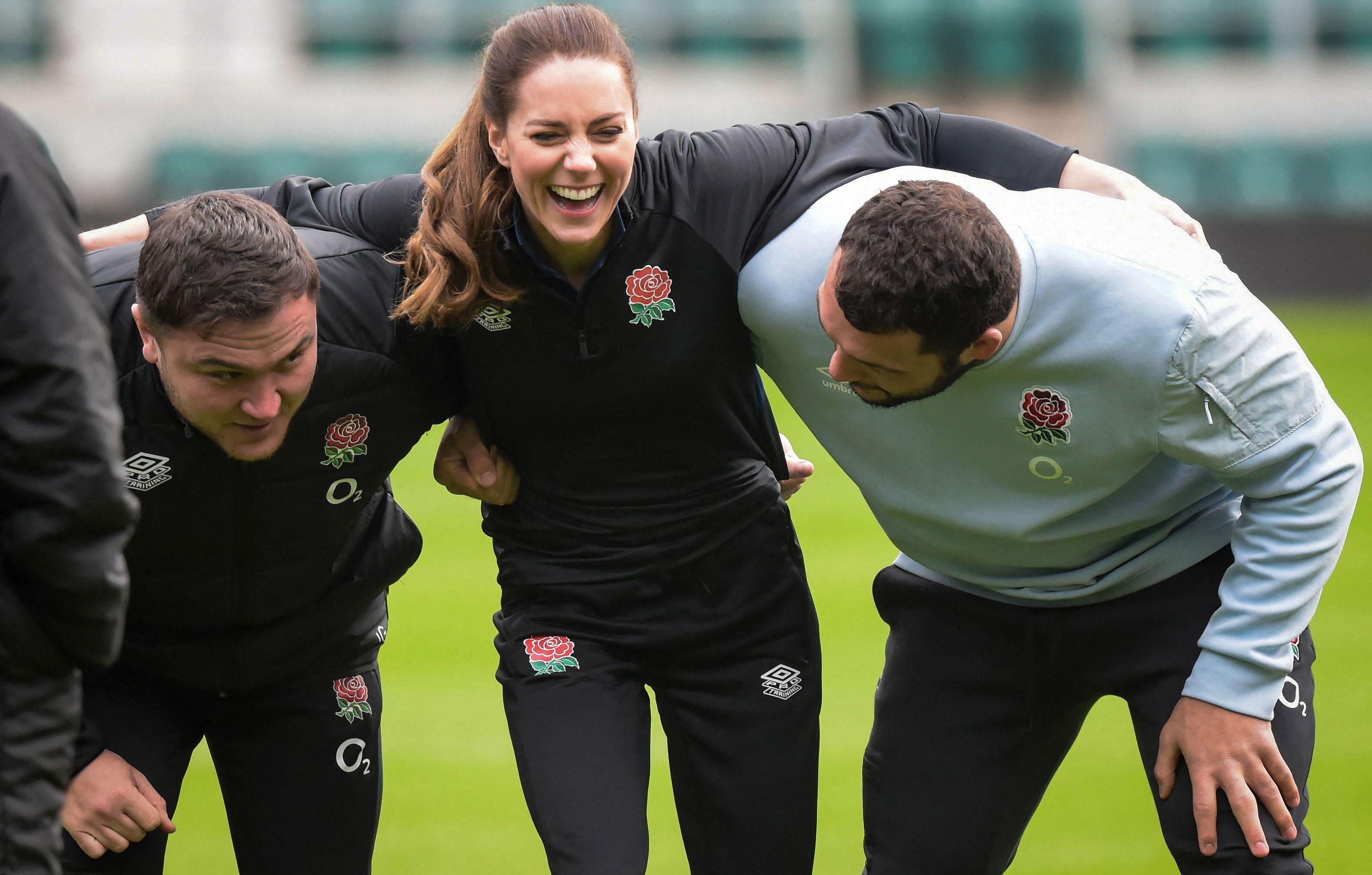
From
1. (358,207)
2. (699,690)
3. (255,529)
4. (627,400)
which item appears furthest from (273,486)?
(699,690)

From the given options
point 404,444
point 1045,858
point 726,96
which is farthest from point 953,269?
point 726,96

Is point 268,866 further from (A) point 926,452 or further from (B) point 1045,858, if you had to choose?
(B) point 1045,858

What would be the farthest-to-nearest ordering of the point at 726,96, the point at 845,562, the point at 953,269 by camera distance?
the point at 726,96 < the point at 845,562 < the point at 953,269

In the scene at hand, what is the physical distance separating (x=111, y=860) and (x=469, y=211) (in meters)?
1.56

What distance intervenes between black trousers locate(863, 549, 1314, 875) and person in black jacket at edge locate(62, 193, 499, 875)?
119 cm

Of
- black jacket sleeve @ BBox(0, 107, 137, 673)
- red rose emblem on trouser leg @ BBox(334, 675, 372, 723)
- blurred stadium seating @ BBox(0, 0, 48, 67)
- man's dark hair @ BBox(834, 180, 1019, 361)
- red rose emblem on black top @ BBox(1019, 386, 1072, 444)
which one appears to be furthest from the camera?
blurred stadium seating @ BBox(0, 0, 48, 67)

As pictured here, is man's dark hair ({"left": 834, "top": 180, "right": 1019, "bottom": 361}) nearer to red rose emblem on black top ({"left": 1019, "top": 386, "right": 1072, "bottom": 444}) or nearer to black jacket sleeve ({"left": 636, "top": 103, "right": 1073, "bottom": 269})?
red rose emblem on black top ({"left": 1019, "top": 386, "right": 1072, "bottom": 444})

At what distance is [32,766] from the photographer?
2104 mm

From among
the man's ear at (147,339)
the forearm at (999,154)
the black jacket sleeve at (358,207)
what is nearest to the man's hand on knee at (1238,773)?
the forearm at (999,154)

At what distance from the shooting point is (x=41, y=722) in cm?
212

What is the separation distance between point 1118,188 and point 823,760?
3.29 metres

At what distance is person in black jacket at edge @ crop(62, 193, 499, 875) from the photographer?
294 cm

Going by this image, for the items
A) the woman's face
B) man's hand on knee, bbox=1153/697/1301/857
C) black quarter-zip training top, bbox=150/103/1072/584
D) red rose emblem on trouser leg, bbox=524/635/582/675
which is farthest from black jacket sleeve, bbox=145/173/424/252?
man's hand on knee, bbox=1153/697/1301/857

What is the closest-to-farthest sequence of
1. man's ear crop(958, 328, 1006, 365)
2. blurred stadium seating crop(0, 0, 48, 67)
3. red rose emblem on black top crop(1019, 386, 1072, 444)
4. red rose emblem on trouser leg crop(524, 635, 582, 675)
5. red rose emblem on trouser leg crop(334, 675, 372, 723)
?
1. man's ear crop(958, 328, 1006, 365)
2. red rose emblem on black top crop(1019, 386, 1072, 444)
3. red rose emblem on trouser leg crop(524, 635, 582, 675)
4. red rose emblem on trouser leg crop(334, 675, 372, 723)
5. blurred stadium seating crop(0, 0, 48, 67)
